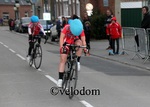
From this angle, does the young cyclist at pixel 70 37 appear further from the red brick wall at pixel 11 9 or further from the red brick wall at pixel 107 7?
the red brick wall at pixel 11 9

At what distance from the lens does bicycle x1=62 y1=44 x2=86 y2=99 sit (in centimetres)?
820

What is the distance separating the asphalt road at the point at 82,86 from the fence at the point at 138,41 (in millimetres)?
1038

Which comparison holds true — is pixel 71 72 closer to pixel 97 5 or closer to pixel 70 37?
pixel 70 37

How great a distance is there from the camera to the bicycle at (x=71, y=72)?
26.9ft

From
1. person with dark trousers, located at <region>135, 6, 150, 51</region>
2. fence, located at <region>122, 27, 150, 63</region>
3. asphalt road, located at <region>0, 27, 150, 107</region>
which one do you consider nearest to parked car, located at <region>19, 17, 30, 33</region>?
fence, located at <region>122, 27, 150, 63</region>

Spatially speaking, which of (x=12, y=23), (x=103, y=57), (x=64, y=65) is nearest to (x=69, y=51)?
(x=64, y=65)

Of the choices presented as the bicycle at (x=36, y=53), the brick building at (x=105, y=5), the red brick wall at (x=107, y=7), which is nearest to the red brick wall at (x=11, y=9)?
the brick building at (x=105, y=5)

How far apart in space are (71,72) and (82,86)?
5.47ft

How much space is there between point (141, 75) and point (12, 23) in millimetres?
43905

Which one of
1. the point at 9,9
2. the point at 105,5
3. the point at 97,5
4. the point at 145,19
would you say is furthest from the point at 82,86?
the point at 9,9

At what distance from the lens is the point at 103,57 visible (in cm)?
1748

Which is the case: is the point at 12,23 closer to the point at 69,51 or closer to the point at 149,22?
the point at 149,22

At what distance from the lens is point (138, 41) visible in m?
15.2

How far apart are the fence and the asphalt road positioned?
3.40ft
